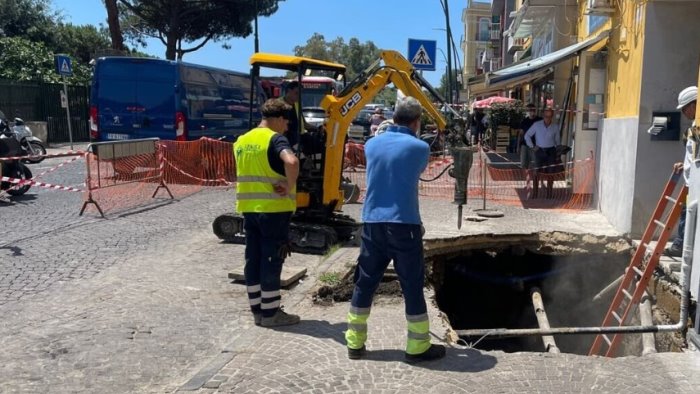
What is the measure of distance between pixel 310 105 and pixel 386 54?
1350cm

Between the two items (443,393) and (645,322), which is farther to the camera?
(645,322)

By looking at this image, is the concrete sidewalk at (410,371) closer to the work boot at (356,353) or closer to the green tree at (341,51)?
the work boot at (356,353)

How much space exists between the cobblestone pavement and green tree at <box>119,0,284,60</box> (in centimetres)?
2706

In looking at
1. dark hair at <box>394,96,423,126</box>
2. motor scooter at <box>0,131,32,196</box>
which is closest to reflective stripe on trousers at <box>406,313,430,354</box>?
dark hair at <box>394,96,423,126</box>

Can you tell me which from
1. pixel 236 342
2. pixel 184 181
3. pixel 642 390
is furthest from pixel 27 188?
pixel 642 390

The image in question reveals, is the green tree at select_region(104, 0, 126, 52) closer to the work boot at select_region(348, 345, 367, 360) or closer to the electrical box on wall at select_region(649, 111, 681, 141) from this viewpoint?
the electrical box on wall at select_region(649, 111, 681, 141)

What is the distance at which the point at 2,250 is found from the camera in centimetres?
741

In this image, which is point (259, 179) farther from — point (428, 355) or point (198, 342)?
point (428, 355)

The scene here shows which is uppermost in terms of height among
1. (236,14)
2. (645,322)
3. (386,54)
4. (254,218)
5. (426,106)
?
(236,14)

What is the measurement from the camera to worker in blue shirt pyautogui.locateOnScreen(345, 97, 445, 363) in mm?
4242

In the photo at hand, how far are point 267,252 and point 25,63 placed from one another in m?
26.6

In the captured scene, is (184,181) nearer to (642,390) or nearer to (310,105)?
(310,105)

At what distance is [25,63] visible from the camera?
27016mm

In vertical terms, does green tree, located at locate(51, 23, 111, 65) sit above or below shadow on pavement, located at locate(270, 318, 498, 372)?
above
